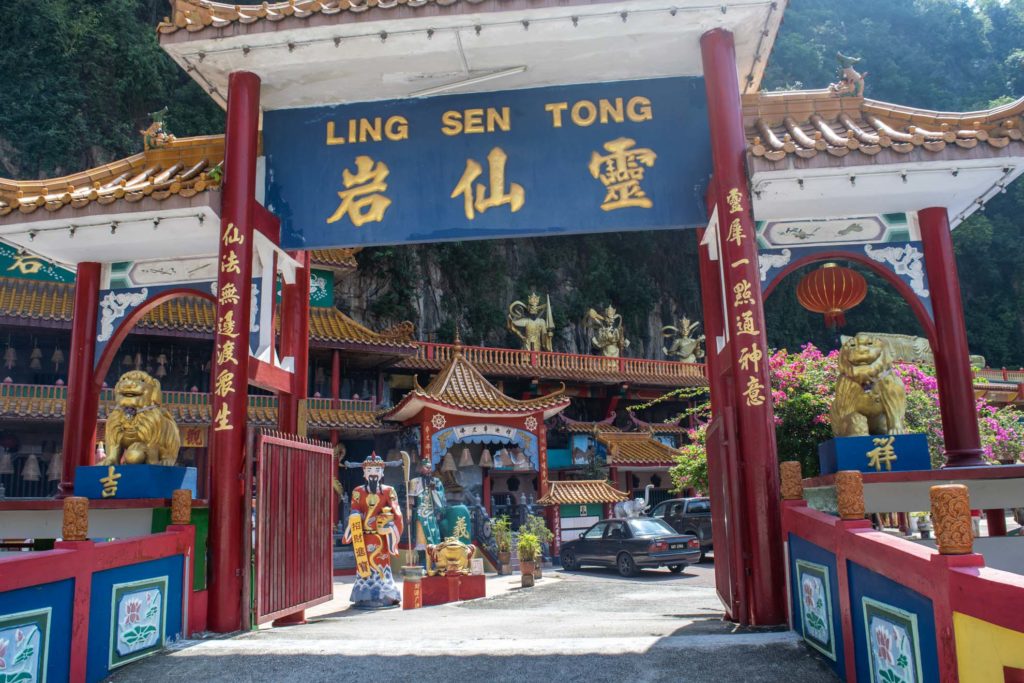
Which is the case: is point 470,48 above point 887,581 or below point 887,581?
above

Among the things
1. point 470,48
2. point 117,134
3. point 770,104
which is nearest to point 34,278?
point 117,134

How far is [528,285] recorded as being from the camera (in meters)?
33.8

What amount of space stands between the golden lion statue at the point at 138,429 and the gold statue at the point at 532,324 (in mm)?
24485

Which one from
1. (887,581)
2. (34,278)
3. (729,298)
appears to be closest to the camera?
(887,581)

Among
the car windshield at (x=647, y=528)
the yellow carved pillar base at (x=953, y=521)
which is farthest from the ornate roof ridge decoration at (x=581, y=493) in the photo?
the yellow carved pillar base at (x=953, y=521)

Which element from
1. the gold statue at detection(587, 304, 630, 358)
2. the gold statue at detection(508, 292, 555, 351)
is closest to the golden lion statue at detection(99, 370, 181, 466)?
the gold statue at detection(508, 292, 555, 351)

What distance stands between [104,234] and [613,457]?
19075 millimetres

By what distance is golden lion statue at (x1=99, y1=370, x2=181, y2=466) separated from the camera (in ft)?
21.3

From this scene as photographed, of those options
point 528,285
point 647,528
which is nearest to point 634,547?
point 647,528

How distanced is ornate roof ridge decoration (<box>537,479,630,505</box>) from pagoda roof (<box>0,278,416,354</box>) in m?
6.05

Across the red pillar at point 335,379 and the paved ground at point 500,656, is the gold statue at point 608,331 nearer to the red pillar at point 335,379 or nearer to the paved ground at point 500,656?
the red pillar at point 335,379

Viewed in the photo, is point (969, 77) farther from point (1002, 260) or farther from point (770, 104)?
point (770, 104)

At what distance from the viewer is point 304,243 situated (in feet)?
24.3

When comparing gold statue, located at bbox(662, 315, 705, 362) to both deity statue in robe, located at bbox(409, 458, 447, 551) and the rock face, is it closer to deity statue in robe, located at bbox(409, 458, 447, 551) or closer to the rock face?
the rock face
